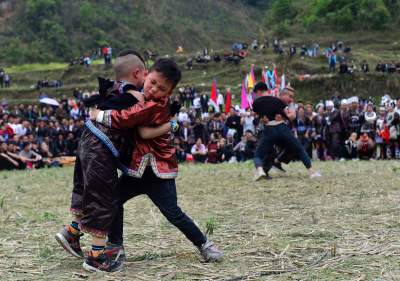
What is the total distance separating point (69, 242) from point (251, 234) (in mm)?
1689

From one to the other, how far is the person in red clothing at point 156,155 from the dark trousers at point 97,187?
6.3 inches

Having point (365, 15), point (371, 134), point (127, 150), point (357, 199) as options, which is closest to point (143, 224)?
point (127, 150)

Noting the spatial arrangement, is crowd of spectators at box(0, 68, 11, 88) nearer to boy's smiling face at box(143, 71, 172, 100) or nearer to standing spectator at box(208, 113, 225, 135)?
standing spectator at box(208, 113, 225, 135)

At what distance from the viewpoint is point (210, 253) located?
4.75m

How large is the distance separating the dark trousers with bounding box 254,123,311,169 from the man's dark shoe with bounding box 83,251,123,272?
6.17 metres

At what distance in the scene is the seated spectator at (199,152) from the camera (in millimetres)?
18859

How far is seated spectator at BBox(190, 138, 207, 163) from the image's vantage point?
742 inches

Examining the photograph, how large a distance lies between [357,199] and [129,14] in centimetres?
9136

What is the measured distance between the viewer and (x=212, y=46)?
9156 cm

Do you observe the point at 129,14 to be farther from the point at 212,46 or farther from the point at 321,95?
the point at 321,95

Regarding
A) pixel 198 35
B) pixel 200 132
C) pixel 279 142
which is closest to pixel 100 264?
pixel 279 142

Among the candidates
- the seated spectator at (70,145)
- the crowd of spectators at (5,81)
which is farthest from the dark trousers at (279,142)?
the crowd of spectators at (5,81)

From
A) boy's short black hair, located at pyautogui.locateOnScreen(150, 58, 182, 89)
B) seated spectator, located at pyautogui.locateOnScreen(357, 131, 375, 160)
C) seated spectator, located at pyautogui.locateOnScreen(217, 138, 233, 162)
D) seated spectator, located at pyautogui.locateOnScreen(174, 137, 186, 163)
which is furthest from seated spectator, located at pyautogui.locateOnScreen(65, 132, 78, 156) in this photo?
boy's short black hair, located at pyautogui.locateOnScreen(150, 58, 182, 89)

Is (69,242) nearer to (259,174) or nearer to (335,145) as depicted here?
(259,174)
